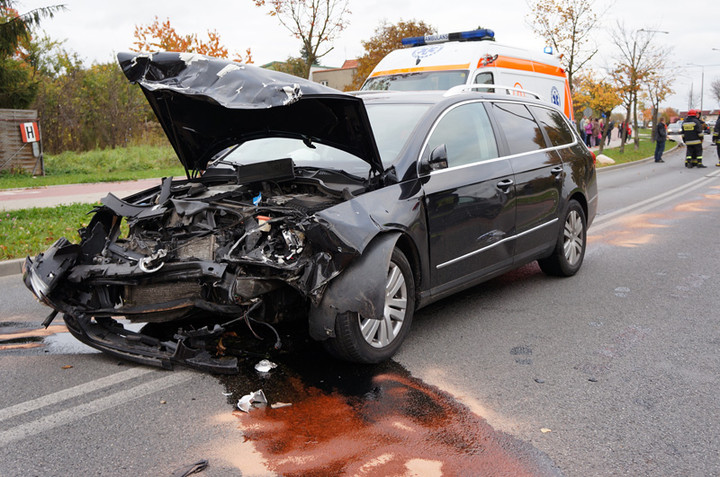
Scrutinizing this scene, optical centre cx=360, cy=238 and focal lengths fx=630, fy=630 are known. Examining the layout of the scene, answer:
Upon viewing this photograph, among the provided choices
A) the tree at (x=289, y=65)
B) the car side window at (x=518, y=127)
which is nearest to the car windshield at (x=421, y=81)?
the car side window at (x=518, y=127)

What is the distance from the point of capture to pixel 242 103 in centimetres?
389

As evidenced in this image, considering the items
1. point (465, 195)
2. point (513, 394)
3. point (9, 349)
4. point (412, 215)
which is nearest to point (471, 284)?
point (465, 195)

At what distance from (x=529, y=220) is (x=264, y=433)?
327 cm

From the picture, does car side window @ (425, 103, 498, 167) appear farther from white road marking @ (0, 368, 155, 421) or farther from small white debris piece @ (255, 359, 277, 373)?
white road marking @ (0, 368, 155, 421)

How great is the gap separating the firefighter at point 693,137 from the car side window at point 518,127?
18752 mm

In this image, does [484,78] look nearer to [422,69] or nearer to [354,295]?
[422,69]

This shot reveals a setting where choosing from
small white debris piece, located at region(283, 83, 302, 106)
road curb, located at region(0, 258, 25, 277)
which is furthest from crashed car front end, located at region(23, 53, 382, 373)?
road curb, located at region(0, 258, 25, 277)

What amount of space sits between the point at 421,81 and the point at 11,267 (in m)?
7.31

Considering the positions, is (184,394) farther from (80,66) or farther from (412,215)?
(80,66)

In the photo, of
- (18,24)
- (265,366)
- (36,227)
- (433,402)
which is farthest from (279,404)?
(18,24)

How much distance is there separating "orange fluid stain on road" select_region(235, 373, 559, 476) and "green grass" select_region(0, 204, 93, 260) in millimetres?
→ 4203

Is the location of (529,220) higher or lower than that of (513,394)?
higher

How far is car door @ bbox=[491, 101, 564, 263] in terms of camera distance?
5.45 m

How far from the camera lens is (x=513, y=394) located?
12.2 ft
